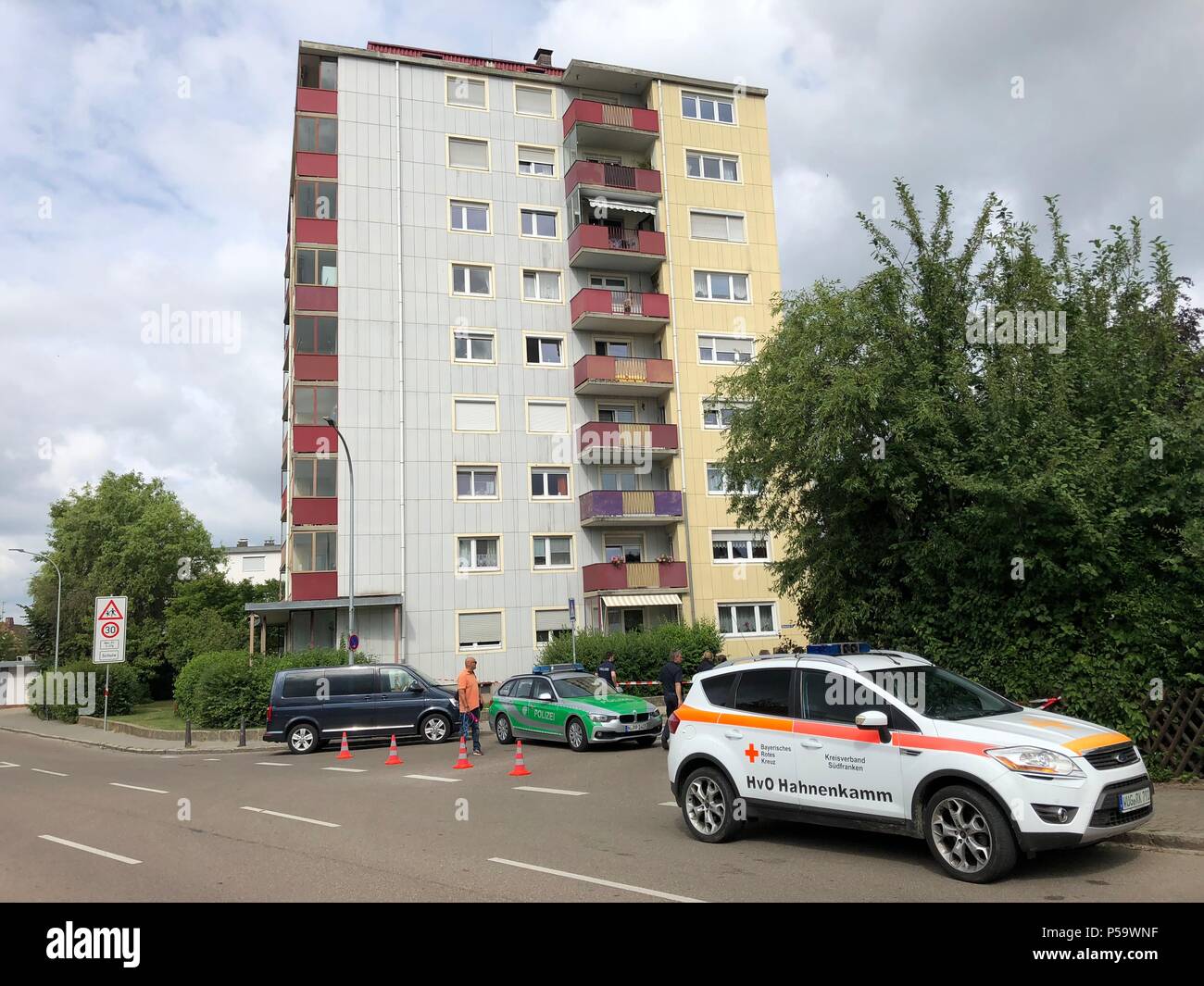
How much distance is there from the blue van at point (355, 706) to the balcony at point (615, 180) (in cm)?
2301

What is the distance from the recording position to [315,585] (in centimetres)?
3281

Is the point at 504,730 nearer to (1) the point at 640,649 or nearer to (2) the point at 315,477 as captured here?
(1) the point at 640,649

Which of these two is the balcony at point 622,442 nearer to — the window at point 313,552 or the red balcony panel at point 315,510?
the red balcony panel at point 315,510

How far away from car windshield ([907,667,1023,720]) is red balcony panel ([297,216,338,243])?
31197mm

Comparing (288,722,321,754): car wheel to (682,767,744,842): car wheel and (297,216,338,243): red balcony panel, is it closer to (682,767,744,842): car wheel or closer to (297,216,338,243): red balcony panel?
(682,767,744,842): car wheel

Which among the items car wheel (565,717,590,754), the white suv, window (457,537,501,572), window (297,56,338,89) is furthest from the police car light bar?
window (297,56,338,89)

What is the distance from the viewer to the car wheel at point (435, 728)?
2214 centimetres

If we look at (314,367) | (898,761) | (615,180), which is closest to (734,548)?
(615,180)

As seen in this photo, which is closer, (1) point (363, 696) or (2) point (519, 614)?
(1) point (363, 696)

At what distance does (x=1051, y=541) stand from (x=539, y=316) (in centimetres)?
2811
